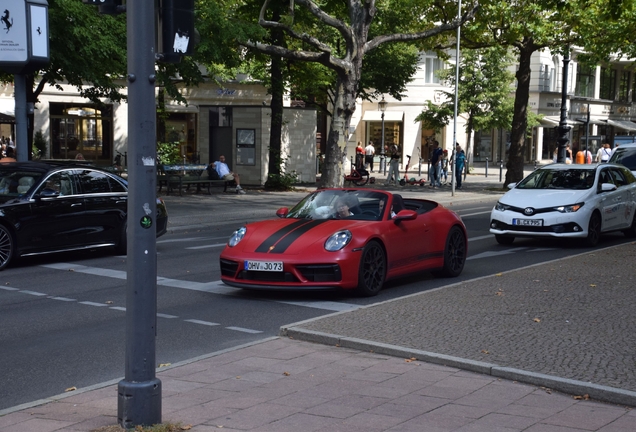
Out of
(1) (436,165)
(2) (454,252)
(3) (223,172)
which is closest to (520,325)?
(2) (454,252)

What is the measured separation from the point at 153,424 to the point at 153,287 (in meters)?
0.83

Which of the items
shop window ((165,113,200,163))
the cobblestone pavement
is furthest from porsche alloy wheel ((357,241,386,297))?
shop window ((165,113,200,163))

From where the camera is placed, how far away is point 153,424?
17.6ft

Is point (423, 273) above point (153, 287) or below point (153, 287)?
below

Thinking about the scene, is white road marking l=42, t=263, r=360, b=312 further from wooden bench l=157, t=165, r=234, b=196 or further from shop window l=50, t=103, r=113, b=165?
shop window l=50, t=103, r=113, b=165

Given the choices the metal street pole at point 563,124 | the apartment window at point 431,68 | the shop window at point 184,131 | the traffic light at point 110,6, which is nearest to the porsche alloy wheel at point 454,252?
the traffic light at point 110,6

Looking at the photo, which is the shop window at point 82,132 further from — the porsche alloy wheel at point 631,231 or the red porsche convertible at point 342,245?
the red porsche convertible at point 342,245

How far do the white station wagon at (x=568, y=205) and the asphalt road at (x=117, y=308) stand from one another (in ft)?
1.41

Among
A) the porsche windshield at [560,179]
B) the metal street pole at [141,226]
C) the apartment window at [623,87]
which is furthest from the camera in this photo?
the apartment window at [623,87]

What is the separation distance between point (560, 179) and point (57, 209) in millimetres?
9480

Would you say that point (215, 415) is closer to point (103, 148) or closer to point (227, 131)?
point (227, 131)

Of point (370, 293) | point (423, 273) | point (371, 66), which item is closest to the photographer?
point (370, 293)

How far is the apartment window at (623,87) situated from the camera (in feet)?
241

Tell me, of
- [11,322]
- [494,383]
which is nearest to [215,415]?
[494,383]
